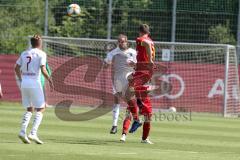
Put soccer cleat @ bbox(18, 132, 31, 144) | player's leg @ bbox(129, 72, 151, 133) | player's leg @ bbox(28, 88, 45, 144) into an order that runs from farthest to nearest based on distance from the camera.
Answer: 1. player's leg @ bbox(129, 72, 151, 133)
2. player's leg @ bbox(28, 88, 45, 144)
3. soccer cleat @ bbox(18, 132, 31, 144)

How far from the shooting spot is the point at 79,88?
32.1m

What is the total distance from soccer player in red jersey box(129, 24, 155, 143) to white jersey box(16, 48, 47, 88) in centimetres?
224

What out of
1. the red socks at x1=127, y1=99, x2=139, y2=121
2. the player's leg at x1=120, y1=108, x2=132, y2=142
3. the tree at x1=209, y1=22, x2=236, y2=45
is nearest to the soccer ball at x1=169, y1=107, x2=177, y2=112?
the tree at x1=209, y1=22, x2=236, y2=45

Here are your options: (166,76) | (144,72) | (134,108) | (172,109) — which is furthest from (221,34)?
(144,72)

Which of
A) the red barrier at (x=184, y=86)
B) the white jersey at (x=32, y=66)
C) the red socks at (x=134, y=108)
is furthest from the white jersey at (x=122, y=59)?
the red barrier at (x=184, y=86)

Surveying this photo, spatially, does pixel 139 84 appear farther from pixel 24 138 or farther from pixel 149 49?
pixel 24 138

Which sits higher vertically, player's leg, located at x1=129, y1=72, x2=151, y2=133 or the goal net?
player's leg, located at x1=129, y1=72, x2=151, y2=133

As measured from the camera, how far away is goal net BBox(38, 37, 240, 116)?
31.8m

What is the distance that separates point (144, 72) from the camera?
16.8m

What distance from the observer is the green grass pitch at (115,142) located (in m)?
13.7

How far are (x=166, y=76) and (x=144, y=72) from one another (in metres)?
15.4

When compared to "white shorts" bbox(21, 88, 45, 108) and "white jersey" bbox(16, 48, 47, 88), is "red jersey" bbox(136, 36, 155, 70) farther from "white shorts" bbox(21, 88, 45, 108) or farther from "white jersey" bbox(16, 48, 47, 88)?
"white shorts" bbox(21, 88, 45, 108)

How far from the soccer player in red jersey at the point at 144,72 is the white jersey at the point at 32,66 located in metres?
2.24

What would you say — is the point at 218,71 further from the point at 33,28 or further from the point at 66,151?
the point at 66,151
